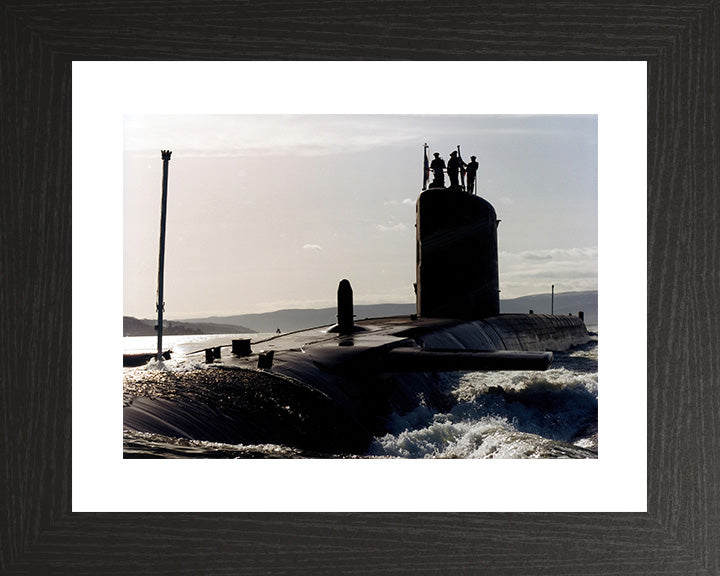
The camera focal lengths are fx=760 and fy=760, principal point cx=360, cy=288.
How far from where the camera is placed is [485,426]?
8859 millimetres

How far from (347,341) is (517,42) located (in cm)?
536

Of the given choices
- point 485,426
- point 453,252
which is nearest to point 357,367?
point 485,426

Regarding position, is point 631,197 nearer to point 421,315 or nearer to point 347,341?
point 347,341

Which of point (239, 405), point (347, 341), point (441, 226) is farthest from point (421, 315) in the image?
point (239, 405)

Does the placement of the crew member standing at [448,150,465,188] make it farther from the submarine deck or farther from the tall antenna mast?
the tall antenna mast

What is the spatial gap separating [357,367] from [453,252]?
4787mm

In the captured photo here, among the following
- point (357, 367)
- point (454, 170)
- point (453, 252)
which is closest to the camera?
point (357, 367)

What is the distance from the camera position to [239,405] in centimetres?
570

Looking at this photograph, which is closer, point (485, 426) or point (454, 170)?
point (485, 426)

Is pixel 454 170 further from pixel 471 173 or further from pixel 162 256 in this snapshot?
pixel 162 256

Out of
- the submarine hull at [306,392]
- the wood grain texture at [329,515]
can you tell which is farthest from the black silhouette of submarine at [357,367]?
the wood grain texture at [329,515]

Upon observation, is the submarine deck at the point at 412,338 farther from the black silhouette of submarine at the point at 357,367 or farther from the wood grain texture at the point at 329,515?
the wood grain texture at the point at 329,515

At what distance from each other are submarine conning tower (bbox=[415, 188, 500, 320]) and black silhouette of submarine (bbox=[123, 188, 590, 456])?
2 centimetres

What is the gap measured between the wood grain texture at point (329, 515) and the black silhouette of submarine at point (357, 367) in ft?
3.72
